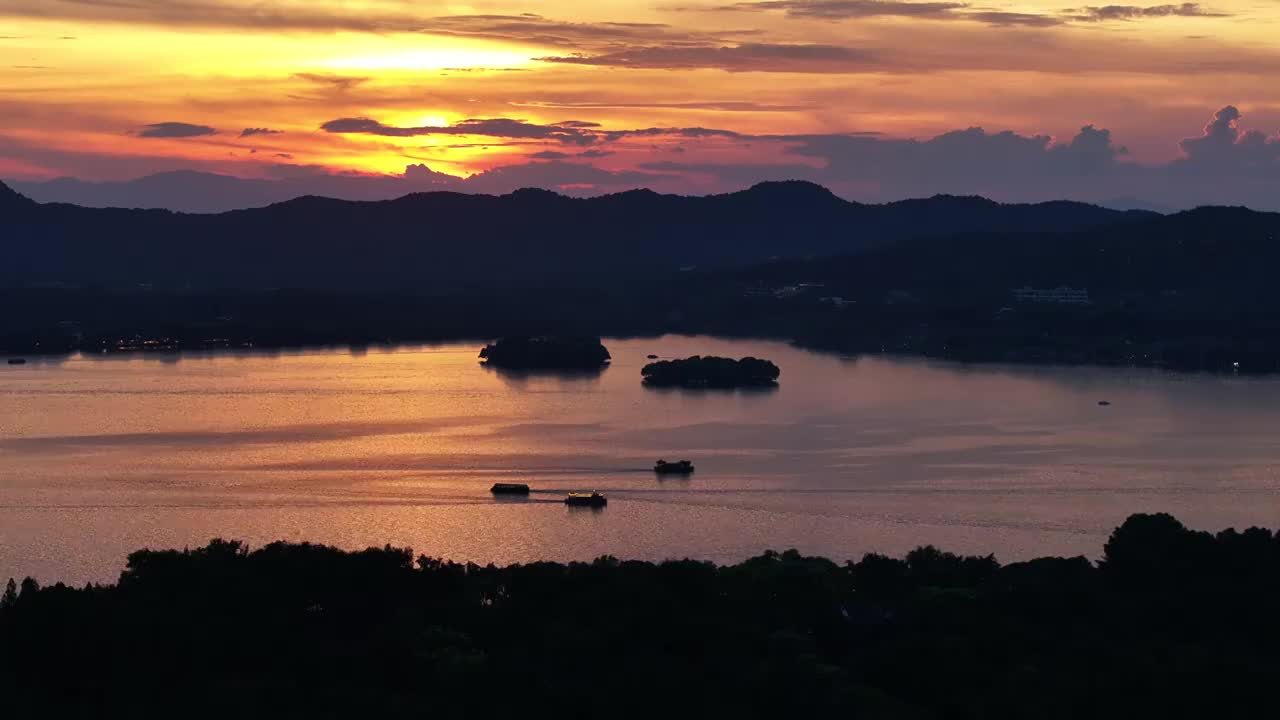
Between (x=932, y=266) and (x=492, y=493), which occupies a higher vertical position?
(x=932, y=266)

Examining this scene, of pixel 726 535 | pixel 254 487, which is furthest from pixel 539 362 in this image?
pixel 726 535

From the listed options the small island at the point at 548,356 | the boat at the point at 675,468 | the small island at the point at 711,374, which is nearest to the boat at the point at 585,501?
the boat at the point at 675,468

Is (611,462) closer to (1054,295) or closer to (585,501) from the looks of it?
(585,501)

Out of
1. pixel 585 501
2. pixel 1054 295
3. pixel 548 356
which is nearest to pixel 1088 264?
pixel 1054 295

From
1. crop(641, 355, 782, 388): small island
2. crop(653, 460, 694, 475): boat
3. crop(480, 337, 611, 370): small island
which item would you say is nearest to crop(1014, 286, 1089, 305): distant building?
crop(480, 337, 611, 370): small island

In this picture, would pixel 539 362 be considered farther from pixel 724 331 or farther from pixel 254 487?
pixel 254 487
